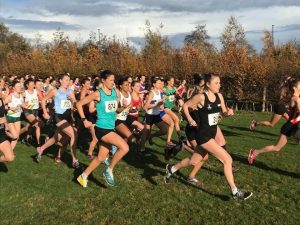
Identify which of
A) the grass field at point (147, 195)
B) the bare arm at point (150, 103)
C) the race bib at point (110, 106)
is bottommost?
the grass field at point (147, 195)

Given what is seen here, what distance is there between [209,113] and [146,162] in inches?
122

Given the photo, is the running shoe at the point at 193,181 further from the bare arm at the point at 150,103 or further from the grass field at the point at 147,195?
the bare arm at the point at 150,103

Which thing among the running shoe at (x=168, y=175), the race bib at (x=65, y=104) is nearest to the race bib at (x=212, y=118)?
the running shoe at (x=168, y=175)

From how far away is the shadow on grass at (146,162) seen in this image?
8.15 m

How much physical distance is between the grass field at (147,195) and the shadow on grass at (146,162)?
2 centimetres

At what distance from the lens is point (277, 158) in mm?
9469

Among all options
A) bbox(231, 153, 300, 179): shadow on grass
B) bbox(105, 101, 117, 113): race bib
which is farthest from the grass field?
bbox(105, 101, 117, 113): race bib

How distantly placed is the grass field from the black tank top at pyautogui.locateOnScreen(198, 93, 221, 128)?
4.02 ft

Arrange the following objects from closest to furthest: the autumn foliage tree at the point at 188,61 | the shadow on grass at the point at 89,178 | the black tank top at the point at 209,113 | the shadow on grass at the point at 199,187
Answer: the black tank top at the point at 209,113 → the shadow on grass at the point at 199,187 → the shadow on grass at the point at 89,178 → the autumn foliage tree at the point at 188,61

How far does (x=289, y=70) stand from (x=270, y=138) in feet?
30.1

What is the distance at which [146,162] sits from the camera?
9.26 meters

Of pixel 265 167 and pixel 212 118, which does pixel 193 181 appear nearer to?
pixel 212 118

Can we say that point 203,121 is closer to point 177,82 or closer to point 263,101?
point 263,101

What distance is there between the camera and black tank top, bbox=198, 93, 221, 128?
6520mm
